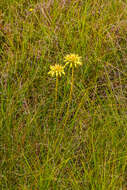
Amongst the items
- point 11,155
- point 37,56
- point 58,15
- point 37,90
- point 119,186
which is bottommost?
point 119,186

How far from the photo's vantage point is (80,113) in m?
1.60

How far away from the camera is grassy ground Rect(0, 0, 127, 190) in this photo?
54.4 inches

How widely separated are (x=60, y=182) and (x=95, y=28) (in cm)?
109

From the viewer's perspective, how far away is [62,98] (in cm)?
177

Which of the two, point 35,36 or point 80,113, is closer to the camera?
point 80,113

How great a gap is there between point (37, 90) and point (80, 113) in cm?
31

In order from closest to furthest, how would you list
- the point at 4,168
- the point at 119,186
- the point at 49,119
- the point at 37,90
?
the point at 119,186 < the point at 4,168 < the point at 49,119 < the point at 37,90

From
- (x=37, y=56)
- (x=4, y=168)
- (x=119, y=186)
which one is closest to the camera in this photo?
(x=119, y=186)

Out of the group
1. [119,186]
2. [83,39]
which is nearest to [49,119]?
[119,186]

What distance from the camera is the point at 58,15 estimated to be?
88.7 inches

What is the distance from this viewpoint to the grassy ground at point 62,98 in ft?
4.53

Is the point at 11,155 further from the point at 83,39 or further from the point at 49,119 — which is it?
the point at 83,39

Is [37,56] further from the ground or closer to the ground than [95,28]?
closer to the ground

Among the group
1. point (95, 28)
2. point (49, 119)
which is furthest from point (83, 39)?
point (49, 119)
